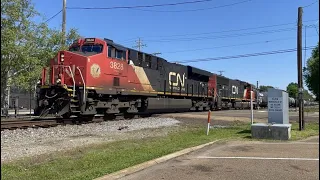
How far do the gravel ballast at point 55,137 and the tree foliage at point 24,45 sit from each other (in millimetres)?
7837

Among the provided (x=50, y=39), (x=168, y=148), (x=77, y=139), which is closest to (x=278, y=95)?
(x=168, y=148)

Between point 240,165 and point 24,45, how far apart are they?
66.3 feet

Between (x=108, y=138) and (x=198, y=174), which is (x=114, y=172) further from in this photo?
(x=108, y=138)

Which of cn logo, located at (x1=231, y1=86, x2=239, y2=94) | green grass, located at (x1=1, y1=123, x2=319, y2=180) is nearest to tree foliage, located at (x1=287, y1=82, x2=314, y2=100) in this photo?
green grass, located at (x1=1, y1=123, x2=319, y2=180)

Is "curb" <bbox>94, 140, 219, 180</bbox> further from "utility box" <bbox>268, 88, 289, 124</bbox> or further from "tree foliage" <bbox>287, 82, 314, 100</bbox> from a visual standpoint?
"utility box" <bbox>268, 88, 289, 124</bbox>

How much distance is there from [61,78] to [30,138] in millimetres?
6458

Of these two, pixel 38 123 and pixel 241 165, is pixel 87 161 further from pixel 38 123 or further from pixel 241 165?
pixel 38 123

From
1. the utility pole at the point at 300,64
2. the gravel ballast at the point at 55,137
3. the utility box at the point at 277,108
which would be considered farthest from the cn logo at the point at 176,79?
the utility box at the point at 277,108

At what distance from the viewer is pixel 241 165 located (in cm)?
802

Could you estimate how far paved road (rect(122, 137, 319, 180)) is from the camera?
275 inches

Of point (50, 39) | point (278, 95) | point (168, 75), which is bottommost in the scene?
point (278, 95)

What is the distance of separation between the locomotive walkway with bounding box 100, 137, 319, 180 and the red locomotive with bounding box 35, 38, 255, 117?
30.6 feet

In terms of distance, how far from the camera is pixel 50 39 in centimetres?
2758

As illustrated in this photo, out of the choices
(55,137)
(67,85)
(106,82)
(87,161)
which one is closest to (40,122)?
(67,85)
